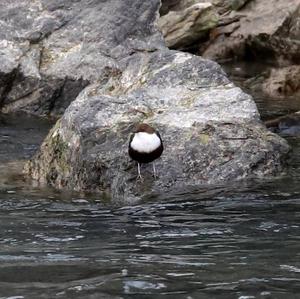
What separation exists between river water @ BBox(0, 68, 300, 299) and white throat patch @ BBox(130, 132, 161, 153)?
470mm

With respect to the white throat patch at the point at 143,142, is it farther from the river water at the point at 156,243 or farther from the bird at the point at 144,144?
the river water at the point at 156,243

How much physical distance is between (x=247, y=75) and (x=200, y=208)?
9.92 m

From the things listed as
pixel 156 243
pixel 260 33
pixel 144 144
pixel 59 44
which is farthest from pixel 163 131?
pixel 260 33

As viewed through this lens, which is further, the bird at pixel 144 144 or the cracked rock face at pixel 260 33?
the cracked rock face at pixel 260 33

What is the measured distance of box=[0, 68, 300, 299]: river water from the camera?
4.06 meters

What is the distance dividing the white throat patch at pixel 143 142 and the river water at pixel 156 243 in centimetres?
47

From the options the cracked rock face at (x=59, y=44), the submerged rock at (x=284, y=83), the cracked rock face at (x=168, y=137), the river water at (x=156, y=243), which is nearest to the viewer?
the river water at (x=156, y=243)

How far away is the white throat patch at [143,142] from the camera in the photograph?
713cm

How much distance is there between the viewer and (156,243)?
5.34 m

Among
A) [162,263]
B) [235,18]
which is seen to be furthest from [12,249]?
[235,18]

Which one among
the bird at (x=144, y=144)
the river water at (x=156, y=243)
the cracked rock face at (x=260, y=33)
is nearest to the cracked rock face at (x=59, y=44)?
the cracked rock face at (x=260, y=33)

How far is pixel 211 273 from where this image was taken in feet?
14.3

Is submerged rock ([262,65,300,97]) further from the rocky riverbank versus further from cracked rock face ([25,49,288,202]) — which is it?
cracked rock face ([25,49,288,202])

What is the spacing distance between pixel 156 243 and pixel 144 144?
75.9 inches
